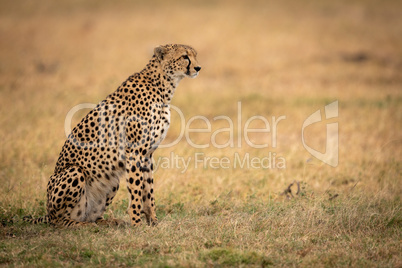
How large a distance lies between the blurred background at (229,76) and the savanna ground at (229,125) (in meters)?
0.04

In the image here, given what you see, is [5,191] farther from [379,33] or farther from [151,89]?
[379,33]

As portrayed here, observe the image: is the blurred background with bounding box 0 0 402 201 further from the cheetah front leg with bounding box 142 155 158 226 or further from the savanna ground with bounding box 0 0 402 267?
the cheetah front leg with bounding box 142 155 158 226

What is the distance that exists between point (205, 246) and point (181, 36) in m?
14.8

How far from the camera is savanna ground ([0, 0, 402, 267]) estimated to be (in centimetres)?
451

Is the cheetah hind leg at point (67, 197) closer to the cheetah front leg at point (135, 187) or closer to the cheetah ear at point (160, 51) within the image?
the cheetah front leg at point (135, 187)

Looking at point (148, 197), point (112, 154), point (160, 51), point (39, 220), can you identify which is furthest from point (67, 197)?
point (160, 51)

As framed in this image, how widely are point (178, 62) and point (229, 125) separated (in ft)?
16.9

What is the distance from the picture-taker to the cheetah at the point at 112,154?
5.04 meters

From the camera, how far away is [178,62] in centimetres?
536

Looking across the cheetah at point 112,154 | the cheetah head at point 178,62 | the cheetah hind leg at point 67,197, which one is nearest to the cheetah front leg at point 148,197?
the cheetah at point 112,154

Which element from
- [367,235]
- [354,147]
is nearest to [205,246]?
[367,235]

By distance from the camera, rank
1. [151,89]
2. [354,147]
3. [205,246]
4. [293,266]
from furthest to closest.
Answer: [354,147] < [151,89] < [205,246] < [293,266]

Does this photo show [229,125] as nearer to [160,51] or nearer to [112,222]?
[160,51]

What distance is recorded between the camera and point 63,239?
4570mm
